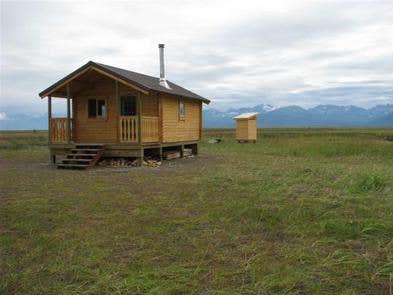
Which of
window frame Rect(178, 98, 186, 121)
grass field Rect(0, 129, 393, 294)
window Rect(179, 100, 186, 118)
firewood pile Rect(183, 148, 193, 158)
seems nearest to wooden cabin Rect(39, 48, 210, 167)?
window frame Rect(178, 98, 186, 121)

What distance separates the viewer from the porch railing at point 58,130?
18922 mm

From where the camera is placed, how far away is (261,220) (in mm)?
7781

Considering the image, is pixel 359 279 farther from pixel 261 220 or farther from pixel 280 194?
pixel 280 194

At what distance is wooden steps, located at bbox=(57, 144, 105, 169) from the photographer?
16859 mm

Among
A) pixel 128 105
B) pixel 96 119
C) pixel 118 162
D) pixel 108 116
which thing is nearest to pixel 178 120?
pixel 128 105

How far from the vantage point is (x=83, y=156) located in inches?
695

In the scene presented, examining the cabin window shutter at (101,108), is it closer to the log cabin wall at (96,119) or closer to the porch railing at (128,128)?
the log cabin wall at (96,119)

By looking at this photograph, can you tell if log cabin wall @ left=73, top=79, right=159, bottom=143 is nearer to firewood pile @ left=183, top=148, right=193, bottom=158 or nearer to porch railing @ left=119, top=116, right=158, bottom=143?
porch railing @ left=119, top=116, right=158, bottom=143

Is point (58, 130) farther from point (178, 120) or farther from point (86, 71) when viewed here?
point (178, 120)

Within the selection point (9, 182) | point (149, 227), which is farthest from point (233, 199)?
point (9, 182)

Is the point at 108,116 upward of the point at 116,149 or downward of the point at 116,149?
upward

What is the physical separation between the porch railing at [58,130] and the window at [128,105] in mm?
2472

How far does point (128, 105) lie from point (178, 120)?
3.07 m

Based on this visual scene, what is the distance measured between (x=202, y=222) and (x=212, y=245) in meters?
1.32
